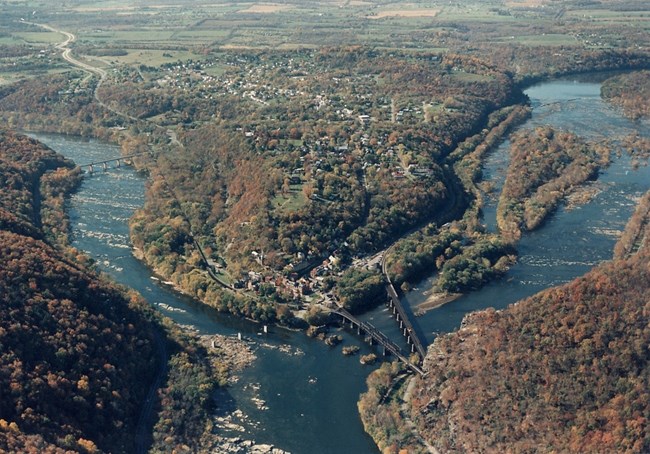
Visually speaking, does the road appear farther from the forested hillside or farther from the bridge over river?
the forested hillside

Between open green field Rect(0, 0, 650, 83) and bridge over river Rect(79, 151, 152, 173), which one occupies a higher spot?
open green field Rect(0, 0, 650, 83)

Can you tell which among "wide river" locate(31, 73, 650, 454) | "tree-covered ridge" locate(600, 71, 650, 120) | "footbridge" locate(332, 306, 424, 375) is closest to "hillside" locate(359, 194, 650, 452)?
"footbridge" locate(332, 306, 424, 375)

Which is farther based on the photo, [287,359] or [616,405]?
[287,359]

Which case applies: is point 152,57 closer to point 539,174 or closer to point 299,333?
point 539,174

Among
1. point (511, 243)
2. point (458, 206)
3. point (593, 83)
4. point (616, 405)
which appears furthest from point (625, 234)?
point (593, 83)

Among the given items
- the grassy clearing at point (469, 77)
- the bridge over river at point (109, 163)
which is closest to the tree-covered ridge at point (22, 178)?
the bridge over river at point (109, 163)

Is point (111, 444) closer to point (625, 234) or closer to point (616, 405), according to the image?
point (616, 405)
